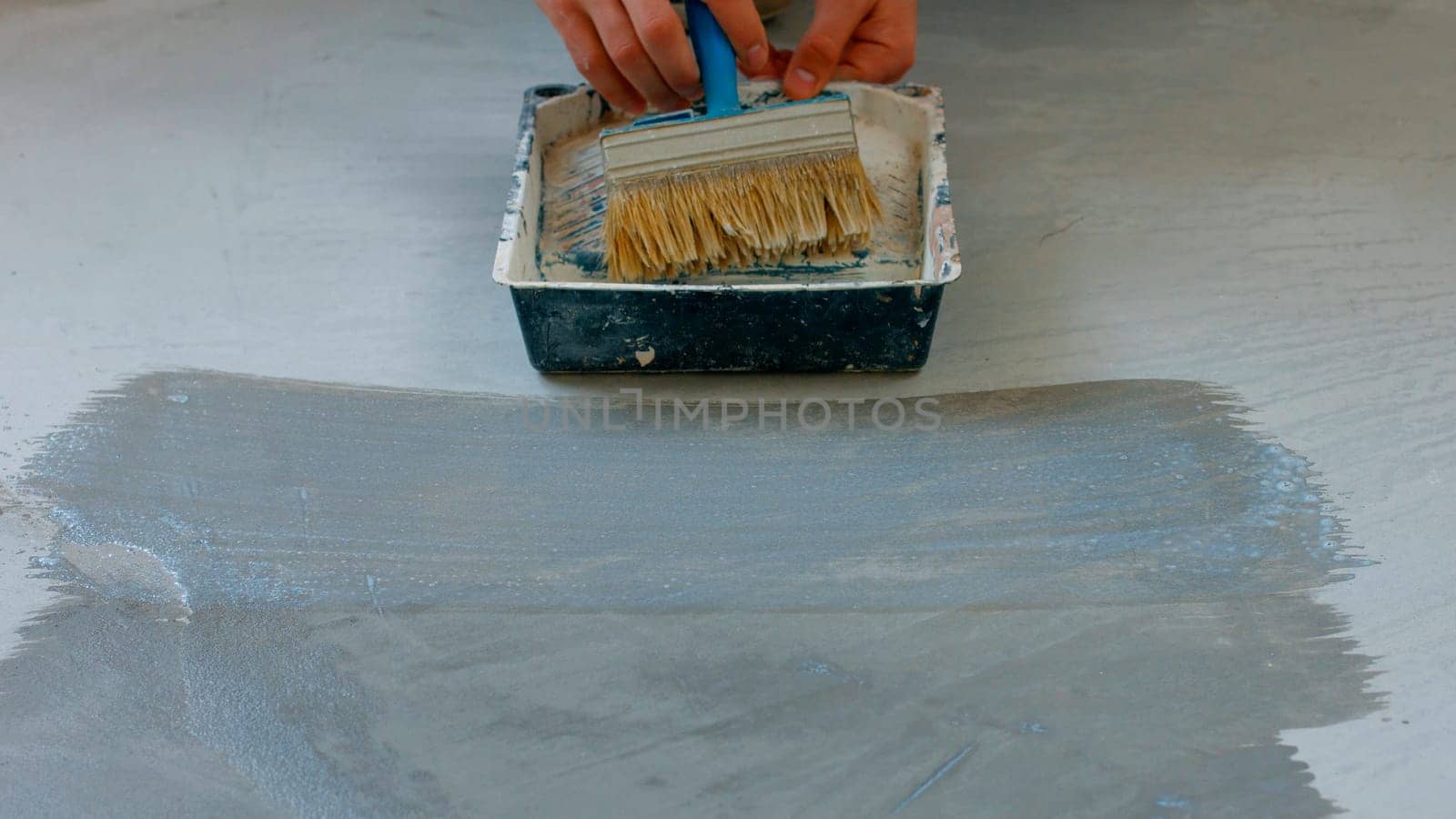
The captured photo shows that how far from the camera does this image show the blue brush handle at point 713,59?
4.92 ft

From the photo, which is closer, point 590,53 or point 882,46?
point 590,53

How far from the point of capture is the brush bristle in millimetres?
1478

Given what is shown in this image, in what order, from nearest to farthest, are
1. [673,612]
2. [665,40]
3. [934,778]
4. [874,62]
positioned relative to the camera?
[934,778]
[673,612]
[665,40]
[874,62]

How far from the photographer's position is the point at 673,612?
1246 mm

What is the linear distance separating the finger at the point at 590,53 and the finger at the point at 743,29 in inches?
6.3

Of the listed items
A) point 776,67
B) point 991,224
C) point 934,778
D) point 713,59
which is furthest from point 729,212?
point 934,778

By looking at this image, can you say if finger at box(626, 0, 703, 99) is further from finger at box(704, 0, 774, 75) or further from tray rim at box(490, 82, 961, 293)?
tray rim at box(490, 82, 961, 293)

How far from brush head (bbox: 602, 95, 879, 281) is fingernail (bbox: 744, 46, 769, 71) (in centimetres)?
10

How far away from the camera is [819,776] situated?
110 cm

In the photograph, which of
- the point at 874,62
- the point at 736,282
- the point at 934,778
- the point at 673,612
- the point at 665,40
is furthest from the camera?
the point at 874,62

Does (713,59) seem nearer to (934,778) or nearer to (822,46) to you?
(822,46)

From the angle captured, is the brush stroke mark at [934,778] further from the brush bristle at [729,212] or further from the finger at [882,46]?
the finger at [882,46]

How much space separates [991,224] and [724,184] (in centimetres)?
48

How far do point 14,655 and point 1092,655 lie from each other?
1121mm
